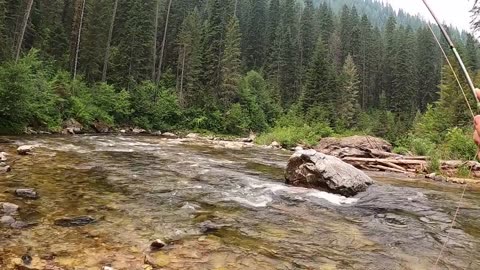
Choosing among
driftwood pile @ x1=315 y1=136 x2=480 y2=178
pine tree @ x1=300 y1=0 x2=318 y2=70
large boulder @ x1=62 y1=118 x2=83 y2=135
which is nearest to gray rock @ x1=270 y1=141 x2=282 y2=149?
driftwood pile @ x1=315 y1=136 x2=480 y2=178

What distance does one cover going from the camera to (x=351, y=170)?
1185 cm

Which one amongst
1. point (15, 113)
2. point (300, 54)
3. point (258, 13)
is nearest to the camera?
point (15, 113)


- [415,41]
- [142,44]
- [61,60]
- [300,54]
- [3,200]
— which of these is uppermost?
[415,41]

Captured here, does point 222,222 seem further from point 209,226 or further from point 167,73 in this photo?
point 167,73

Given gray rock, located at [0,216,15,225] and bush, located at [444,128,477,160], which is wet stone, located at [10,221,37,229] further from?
bush, located at [444,128,477,160]

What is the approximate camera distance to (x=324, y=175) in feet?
36.3

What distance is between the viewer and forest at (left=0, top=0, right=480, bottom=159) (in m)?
23.0

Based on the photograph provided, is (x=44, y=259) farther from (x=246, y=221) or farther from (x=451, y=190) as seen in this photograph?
(x=451, y=190)

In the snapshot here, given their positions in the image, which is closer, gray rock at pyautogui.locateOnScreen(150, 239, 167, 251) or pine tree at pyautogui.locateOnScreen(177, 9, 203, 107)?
gray rock at pyautogui.locateOnScreen(150, 239, 167, 251)

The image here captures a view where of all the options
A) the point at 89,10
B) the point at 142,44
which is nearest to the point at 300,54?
the point at 142,44

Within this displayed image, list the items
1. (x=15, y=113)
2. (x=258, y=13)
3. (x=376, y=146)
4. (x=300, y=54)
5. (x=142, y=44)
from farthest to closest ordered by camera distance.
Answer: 1. (x=258, y=13)
2. (x=300, y=54)
3. (x=142, y=44)
4. (x=376, y=146)
5. (x=15, y=113)

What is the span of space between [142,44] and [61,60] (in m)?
9.16

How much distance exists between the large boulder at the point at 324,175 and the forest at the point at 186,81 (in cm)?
967

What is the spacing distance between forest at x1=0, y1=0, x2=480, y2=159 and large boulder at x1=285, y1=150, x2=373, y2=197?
9668 mm
